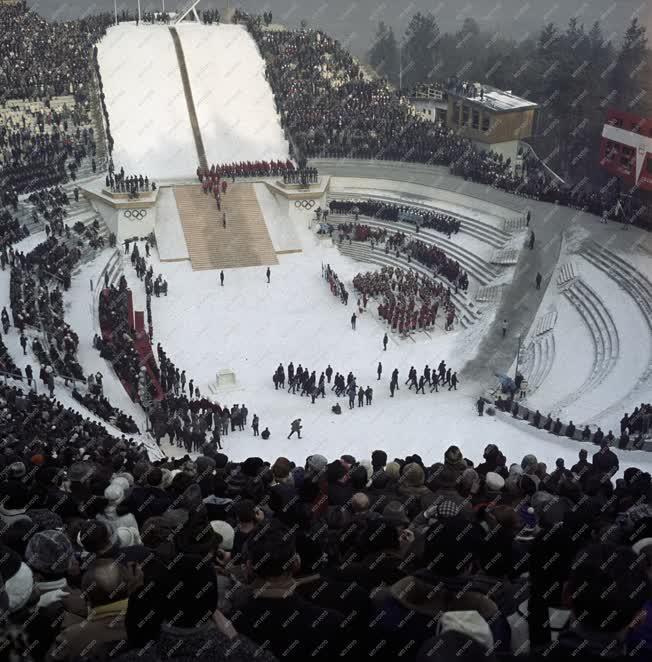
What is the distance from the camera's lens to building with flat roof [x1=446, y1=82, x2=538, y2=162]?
128 feet

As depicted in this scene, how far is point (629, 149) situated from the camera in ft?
108

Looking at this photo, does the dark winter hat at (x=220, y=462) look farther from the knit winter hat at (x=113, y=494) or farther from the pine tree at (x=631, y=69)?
the pine tree at (x=631, y=69)

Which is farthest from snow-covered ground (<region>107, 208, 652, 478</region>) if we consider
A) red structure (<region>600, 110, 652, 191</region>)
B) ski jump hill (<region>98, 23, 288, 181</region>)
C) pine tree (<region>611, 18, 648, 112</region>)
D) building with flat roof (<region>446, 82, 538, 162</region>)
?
pine tree (<region>611, 18, 648, 112</region>)

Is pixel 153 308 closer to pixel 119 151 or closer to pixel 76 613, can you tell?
pixel 119 151

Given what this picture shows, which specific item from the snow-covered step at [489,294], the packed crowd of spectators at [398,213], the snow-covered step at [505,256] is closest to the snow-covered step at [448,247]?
the packed crowd of spectators at [398,213]

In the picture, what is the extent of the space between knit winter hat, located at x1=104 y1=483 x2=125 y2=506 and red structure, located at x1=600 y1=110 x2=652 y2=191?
2921 cm

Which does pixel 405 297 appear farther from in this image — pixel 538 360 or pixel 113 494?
pixel 113 494

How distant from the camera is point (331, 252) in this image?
31703mm

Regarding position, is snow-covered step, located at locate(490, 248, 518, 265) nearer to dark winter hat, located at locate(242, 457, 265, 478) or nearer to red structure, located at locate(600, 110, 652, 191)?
red structure, located at locate(600, 110, 652, 191)

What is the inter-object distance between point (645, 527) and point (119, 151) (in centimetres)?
3322

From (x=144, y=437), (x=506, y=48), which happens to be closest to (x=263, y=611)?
(x=144, y=437)

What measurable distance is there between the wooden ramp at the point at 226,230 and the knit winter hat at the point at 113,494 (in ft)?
77.6

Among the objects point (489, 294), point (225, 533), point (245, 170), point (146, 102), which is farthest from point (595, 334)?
point (146, 102)

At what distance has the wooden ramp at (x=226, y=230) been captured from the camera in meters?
30.5
